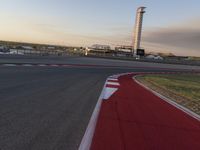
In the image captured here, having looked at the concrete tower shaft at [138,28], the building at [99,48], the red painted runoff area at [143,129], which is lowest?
the building at [99,48]

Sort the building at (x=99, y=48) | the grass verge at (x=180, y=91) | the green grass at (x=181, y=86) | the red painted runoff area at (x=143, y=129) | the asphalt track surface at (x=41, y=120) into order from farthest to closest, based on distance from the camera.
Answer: the building at (x=99, y=48)
the green grass at (x=181, y=86)
the grass verge at (x=180, y=91)
the red painted runoff area at (x=143, y=129)
the asphalt track surface at (x=41, y=120)

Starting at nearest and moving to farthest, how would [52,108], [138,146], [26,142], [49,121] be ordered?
[26,142] < [138,146] < [49,121] < [52,108]

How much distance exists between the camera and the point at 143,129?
736cm

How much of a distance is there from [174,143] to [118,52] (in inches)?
4065

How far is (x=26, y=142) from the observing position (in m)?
5.46

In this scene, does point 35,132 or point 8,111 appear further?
point 8,111

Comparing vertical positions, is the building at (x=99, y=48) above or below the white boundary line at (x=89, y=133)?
below

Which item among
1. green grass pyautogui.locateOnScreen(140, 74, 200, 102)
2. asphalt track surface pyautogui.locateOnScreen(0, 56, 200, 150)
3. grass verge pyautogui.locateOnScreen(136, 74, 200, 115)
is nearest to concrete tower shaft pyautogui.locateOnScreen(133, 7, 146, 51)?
green grass pyautogui.locateOnScreen(140, 74, 200, 102)

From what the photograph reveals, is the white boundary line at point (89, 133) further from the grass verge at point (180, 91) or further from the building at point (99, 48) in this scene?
the building at point (99, 48)

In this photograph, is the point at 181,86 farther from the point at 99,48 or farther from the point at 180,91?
the point at 99,48

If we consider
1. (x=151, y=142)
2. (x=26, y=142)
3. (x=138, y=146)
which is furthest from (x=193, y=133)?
(x=26, y=142)

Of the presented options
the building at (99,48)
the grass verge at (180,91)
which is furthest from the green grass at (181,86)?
the building at (99,48)

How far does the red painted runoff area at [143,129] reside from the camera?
6.01 meters

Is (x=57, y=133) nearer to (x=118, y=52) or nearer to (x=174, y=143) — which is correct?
(x=174, y=143)
